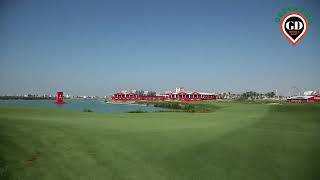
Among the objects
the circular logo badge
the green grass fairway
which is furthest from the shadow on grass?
the circular logo badge

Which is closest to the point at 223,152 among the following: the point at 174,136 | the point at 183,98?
the point at 174,136

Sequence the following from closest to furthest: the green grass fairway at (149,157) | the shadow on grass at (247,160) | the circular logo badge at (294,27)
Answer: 1. the green grass fairway at (149,157)
2. the shadow on grass at (247,160)
3. the circular logo badge at (294,27)

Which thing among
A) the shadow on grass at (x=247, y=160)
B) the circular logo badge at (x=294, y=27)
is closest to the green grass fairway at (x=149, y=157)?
the shadow on grass at (x=247, y=160)

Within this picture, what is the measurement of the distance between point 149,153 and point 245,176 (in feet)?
11.7

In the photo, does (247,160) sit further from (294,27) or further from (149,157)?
(294,27)

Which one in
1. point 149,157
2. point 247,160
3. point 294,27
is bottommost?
point 247,160

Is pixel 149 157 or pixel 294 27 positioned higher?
pixel 294 27

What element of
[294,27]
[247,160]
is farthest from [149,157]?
[294,27]

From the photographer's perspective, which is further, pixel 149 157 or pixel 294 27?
pixel 294 27

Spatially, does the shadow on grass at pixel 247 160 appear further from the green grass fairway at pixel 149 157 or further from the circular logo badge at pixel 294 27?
the circular logo badge at pixel 294 27

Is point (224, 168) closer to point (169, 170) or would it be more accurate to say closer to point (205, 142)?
point (169, 170)

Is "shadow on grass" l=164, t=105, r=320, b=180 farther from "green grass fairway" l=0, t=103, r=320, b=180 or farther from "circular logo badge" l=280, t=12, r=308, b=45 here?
"circular logo badge" l=280, t=12, r=308, b=45

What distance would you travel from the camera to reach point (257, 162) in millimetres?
10383

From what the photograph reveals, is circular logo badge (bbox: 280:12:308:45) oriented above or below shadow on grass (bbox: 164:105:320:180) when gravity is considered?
above
